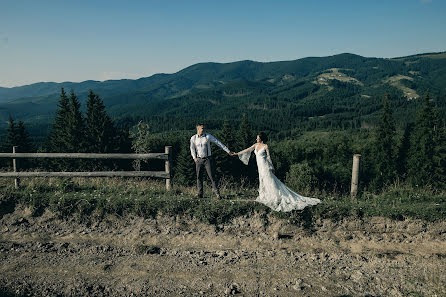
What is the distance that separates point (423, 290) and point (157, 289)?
529 cm

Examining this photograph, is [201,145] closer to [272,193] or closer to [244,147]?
[272,193]

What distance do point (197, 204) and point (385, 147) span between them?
5511 cm

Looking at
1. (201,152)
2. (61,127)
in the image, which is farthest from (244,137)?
(201,152)

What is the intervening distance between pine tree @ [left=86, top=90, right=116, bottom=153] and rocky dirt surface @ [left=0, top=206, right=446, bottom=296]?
42881 mm

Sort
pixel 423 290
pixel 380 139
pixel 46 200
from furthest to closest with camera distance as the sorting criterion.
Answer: pixel 380 139
pixel 46 200
pixel 423 290

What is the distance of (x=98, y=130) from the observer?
50.3 metres

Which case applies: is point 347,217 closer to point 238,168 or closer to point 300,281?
point 300,281

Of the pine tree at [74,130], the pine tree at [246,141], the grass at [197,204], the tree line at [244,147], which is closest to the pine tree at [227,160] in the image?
the tree line at [244,147]

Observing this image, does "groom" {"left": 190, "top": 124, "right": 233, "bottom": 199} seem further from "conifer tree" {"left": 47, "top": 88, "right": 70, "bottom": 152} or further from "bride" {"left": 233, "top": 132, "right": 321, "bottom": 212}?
"conifer tree" {"left": 47, "top": 88, "right": 70, "bottom": 152}

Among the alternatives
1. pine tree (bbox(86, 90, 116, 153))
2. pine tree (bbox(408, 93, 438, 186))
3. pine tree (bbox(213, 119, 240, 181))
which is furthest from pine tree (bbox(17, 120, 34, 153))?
pine tree (bbox(408, 93, 438, 186))

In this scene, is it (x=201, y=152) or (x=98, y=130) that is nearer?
(x=201, y=152)

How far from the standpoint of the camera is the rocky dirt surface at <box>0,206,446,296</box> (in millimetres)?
6023

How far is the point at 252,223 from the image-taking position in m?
8.60

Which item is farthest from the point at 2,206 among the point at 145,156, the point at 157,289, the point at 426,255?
the point at 426,255
